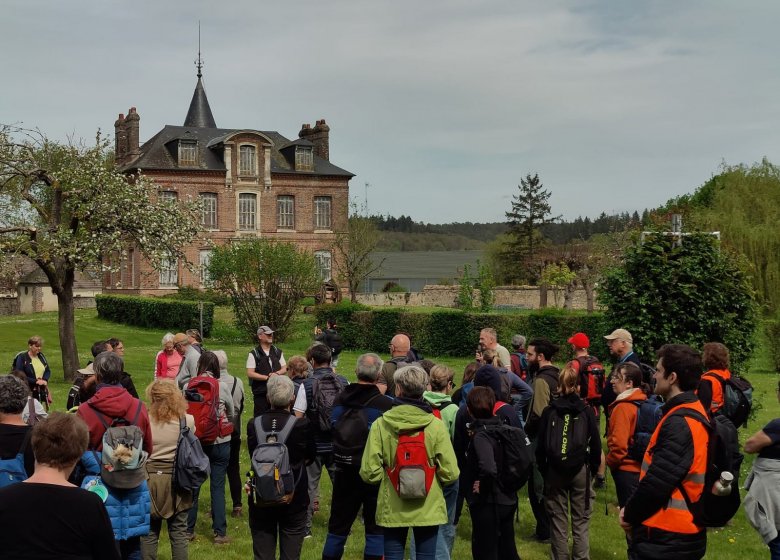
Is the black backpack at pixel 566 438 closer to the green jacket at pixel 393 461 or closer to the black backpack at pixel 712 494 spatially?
the green jacket at pixel 393 461

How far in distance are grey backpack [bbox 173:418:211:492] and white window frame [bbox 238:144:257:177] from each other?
4789 cm

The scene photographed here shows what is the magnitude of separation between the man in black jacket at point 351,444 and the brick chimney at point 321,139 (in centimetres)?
5074

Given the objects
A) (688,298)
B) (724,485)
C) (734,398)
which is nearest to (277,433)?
(724,485)

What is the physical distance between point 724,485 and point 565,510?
8.77 feet

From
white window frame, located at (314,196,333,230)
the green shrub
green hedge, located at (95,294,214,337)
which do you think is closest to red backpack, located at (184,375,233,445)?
the green shrub

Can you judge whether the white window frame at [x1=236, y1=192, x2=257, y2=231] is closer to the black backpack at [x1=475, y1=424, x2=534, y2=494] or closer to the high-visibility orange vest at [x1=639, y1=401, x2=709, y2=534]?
the black backpack at [x1=475, y1=424, x2=534, y2=494]

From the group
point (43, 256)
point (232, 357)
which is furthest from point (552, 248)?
point (43, 256)

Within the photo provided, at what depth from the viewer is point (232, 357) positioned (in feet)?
89.7

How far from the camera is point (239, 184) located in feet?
174

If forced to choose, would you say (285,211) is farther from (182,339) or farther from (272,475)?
(272,475)

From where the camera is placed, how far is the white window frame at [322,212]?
2176 inches

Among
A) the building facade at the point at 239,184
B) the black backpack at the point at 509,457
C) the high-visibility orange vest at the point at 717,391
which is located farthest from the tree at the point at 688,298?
the building facade at the point at 239,184

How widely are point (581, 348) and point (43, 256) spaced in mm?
13352

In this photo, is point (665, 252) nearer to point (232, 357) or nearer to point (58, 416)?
point (58, 416)
